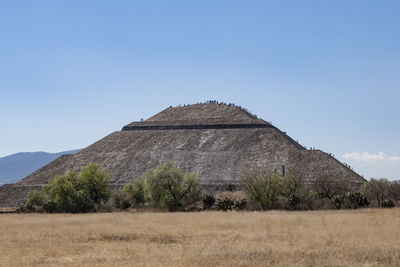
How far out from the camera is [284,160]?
397 ft

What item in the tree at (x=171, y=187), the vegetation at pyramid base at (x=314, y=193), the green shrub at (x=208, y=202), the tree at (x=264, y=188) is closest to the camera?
the vegetation at pyramid base at (x=314, y=193)

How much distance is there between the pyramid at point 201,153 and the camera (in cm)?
11662

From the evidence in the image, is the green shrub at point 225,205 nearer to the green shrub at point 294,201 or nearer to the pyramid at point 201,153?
the green shrub at point 294,201

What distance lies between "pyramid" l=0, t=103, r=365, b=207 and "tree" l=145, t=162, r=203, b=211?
116ft

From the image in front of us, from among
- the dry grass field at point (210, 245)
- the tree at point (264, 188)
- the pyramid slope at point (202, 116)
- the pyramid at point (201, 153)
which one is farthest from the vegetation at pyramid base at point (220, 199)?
the pyramid slope at point (202, 116)

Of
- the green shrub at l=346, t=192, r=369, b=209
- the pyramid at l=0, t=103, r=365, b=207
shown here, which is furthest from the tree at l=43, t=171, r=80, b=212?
the pyramid at l=0, t=103, r=365, b=207

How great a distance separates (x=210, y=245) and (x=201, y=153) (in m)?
106

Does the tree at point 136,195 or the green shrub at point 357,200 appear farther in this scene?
Answer: the tree at point 136,195

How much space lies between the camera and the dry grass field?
21094 millimetres

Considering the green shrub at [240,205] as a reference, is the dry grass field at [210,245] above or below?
below

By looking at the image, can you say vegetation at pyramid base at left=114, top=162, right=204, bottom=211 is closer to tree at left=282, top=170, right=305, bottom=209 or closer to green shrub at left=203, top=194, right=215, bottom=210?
green shrub at left=203, top=194, right=215, bottom=210

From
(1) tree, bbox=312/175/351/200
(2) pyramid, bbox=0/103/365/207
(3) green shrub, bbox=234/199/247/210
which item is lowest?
(3) green shrub, bbox=234/199/247/210

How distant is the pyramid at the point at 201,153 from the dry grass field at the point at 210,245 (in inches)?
2954

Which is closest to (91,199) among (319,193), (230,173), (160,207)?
(160,207)
